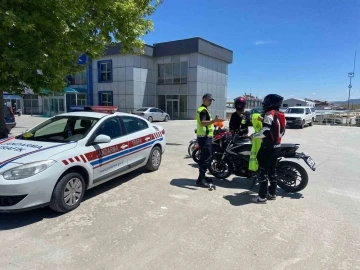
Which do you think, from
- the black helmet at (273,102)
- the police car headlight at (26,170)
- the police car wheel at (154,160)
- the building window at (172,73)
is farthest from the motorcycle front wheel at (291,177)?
the building window at (172,73)

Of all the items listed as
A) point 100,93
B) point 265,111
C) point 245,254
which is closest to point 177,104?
point 100,93

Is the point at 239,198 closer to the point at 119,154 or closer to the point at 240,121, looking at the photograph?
the point at 240,121

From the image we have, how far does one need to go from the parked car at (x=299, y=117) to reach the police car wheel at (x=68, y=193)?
61.5 feet

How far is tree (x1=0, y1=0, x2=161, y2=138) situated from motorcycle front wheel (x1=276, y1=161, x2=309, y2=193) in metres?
5.55

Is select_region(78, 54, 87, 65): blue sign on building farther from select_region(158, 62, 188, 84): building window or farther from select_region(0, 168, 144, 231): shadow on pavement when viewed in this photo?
select_region(158, 62, 188, 84): building window

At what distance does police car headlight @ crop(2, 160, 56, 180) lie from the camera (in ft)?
11.2

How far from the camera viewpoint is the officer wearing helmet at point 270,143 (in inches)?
172

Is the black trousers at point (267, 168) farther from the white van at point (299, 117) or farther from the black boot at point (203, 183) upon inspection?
the white van at point (299, 117)

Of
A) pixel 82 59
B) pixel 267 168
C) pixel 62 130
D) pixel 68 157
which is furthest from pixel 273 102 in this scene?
pixel 82 59

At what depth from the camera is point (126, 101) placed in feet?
92.3

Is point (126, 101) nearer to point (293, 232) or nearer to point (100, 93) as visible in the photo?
point (100, 93)

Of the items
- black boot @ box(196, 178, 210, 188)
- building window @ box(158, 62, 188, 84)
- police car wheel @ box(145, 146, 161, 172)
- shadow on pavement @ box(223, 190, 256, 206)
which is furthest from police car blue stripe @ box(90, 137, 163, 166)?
building window @ box(158, 62, 188, 84)

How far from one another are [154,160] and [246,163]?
86.9 inches

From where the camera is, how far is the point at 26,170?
3.48m
